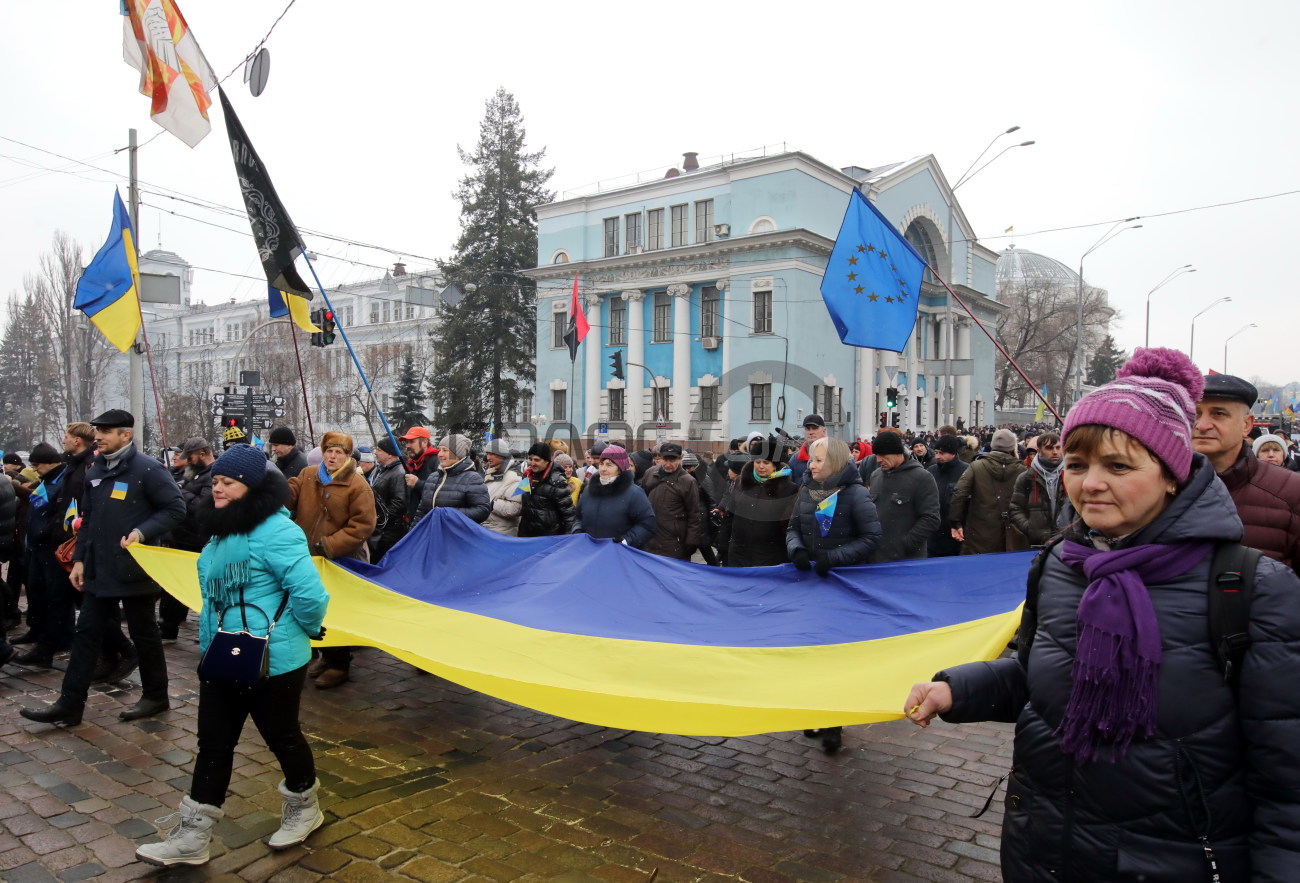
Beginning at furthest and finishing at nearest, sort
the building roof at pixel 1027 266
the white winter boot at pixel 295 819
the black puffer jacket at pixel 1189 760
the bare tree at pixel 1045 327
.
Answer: the building roof at pixel 1027 266
the bare tree at pixel 1045 327
the white winter boot at pixel 295 819
the black puffer jacket at pixel 1189 760

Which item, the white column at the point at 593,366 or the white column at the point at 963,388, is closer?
the white column at the point at 593,366

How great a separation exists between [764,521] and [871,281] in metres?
2.54

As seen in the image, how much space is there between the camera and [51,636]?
751 cm

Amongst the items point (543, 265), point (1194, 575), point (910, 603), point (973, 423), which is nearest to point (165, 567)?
point (910, 603)

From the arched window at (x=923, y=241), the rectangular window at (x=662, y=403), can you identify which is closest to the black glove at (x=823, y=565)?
the rectangular window at (x=662, y=403)

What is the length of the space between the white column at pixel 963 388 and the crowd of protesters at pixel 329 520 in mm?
45556

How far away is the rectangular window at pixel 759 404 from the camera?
41.6 metres

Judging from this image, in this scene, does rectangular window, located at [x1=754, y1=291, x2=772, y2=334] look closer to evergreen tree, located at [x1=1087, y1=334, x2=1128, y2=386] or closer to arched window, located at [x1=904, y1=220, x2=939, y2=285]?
arched window, located at [x1=904, y1=220, x2=939, y2=285]

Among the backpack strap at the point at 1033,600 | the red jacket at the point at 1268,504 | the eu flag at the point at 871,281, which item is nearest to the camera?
the backpack strap at the point at 1033,600

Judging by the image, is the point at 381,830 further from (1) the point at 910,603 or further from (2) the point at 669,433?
(2) the point at 669,433

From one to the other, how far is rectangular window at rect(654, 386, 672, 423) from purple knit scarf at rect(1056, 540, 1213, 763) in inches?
1672

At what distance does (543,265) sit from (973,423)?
30700 millimetres

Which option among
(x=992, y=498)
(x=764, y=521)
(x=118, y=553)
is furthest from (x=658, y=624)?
(x=992, y=498)

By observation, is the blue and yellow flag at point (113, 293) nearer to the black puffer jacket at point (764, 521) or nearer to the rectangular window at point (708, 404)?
the black puffer jacket at point (764, 521)
